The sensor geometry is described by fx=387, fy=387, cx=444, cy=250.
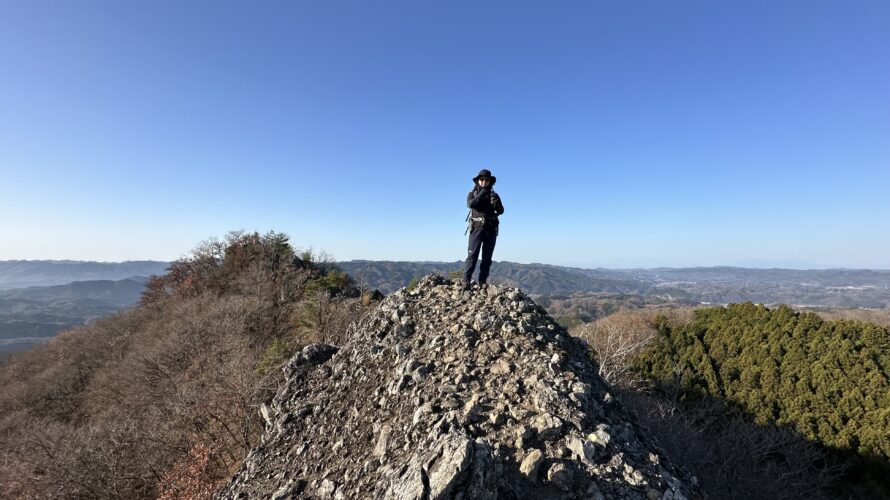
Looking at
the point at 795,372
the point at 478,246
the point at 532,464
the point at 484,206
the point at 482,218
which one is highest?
the point at 484,206

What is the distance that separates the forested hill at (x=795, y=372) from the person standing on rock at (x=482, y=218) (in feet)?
55.9

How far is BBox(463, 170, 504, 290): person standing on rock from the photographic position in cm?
826

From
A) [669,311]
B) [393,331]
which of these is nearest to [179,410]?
[393,331]

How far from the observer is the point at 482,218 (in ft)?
27.4

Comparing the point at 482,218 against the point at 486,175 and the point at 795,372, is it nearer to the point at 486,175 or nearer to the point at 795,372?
the point at 486,175

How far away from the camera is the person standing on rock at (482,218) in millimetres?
8258

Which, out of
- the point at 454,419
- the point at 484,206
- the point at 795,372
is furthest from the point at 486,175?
the point at 795,372

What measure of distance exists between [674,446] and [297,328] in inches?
702

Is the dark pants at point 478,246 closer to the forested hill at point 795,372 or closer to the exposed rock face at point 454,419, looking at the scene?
the exposed rock face at point 454,419

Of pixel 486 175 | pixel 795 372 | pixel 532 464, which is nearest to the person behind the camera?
pixel 532 464

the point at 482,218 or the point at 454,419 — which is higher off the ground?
the point at 482,218

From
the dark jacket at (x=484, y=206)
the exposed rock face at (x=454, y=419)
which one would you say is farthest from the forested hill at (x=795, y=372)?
the dark jacket at (x=484, y=206)

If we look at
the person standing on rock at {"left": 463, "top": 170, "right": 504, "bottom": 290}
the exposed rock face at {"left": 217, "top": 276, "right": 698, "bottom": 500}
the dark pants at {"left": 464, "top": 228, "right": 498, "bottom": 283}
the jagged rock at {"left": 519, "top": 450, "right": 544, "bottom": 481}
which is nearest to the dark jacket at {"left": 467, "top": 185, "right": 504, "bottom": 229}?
the person standing on rock at {"left": 463, "top": 170, "right": 504, "bottom": 290}

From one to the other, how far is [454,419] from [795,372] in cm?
2006
